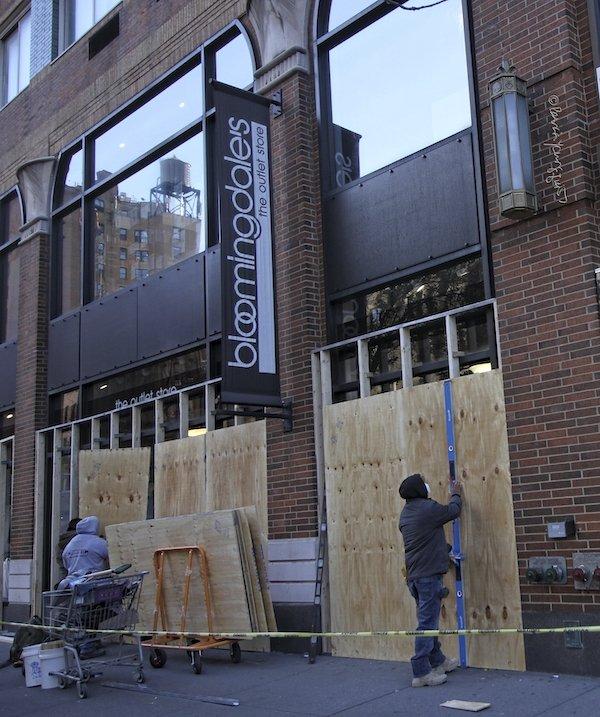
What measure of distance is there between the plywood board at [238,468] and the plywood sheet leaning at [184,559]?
3.50 ft

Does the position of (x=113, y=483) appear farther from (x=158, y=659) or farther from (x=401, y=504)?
(x=401, y=504)

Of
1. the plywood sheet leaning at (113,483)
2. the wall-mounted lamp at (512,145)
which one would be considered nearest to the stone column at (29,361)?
the plywood sheet leaning at (113,483)

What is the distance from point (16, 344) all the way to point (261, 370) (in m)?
7.88

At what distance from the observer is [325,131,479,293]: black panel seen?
848cm

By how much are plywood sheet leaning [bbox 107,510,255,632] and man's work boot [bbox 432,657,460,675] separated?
2110mm

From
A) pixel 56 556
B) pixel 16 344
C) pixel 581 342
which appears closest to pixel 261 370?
pixel 581 342

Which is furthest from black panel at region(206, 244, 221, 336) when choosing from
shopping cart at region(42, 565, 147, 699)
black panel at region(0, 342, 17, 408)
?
black panel at region(0, 342, 17, 408)

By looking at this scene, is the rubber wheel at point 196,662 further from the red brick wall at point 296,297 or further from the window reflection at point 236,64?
the window reflection at point 236,64

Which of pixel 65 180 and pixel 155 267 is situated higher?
pixel 65 180

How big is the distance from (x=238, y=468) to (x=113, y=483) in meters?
2.50

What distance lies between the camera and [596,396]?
684 cm

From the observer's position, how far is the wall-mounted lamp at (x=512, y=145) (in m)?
7.27

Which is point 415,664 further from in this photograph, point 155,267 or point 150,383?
point 155,267

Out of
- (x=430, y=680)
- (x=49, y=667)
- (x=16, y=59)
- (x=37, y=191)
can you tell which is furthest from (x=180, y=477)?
(x=16, y=59)
